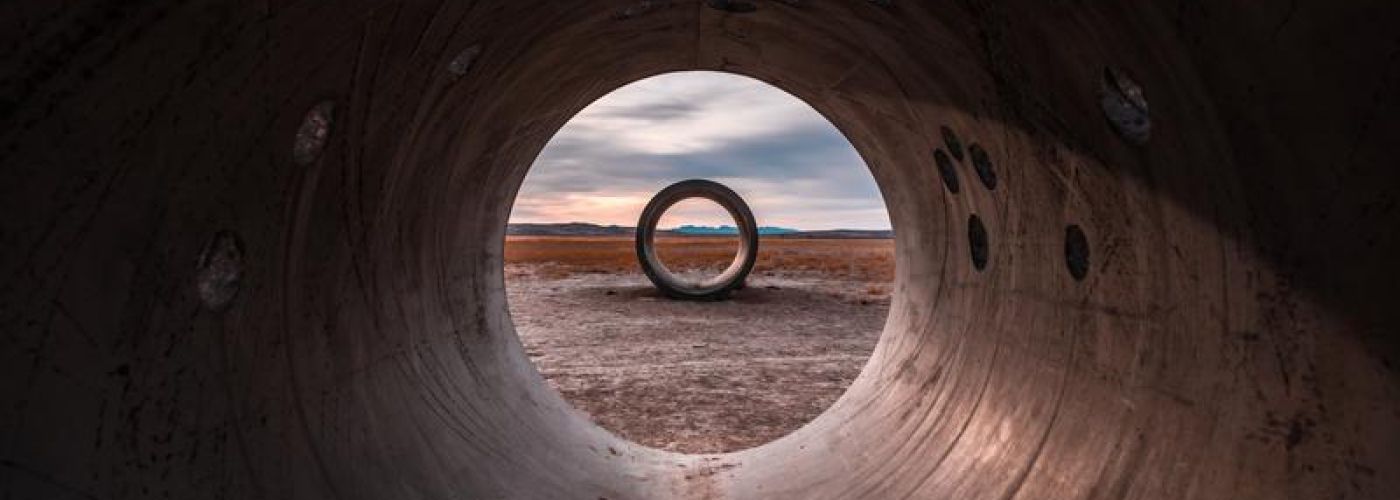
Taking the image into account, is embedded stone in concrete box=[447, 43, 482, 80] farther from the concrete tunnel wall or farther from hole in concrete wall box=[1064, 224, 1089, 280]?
hole in concrete wall box=[1064, 224, 1089, 280]

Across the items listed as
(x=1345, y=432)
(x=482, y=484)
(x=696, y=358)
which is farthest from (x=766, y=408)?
(x=1345, y=432)

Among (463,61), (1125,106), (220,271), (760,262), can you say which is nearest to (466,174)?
(463,61)

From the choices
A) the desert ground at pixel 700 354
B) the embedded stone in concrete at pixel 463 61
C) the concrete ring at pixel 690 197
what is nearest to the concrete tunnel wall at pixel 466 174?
the embedded stone in concrete at pixel 463 61

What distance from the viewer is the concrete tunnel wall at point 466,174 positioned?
150 centimetres

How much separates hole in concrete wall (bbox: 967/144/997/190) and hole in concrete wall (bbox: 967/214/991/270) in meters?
0.34

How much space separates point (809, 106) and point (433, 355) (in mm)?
3156

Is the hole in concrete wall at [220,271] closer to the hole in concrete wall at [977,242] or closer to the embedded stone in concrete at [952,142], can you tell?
the embedded stone in concrete at [952,142]

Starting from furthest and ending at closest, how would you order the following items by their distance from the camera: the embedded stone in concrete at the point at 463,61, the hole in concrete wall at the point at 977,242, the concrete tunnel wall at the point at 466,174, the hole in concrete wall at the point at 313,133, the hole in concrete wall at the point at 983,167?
the hole in concrete wall at the point at 977,242 → the hole in concrete wall at the point at 983,167 → the embedded stone in concrete at the point at 463,61 → the hole in concrete wall at the point at 313,133 → the concrete tunnel wall at the point at 466,174

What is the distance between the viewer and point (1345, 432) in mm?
1662

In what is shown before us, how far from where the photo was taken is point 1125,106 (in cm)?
211

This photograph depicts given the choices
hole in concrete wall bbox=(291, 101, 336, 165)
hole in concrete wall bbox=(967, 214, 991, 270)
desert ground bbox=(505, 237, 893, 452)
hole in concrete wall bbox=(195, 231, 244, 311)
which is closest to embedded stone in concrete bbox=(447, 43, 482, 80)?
hole in concrete wall bbox=(291, 101, 336, 165)

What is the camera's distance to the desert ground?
6.70m

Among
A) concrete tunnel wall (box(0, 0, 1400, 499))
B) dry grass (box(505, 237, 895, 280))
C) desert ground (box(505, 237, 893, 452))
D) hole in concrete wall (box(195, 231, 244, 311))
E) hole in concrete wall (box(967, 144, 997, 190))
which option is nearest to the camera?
concrete tunnel wall (box(0, 0, 1400, 499))

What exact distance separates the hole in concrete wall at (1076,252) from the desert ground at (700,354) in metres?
3.48
